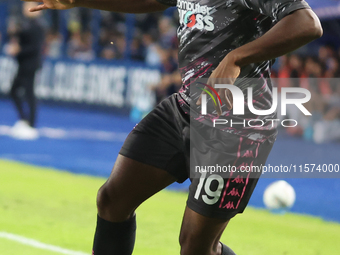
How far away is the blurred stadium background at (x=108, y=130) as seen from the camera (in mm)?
5270

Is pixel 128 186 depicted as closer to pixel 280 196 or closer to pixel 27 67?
pixel 280 196

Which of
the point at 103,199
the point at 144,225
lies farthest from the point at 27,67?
the point at 103,199

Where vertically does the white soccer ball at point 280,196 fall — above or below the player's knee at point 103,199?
below

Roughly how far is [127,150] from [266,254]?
6.87ft

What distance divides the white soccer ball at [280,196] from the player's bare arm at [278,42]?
3.74m

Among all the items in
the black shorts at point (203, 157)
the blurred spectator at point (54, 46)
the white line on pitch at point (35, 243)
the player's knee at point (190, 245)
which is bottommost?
the blurred spectator at point (54, 46)

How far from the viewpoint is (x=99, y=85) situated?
16.8 metres

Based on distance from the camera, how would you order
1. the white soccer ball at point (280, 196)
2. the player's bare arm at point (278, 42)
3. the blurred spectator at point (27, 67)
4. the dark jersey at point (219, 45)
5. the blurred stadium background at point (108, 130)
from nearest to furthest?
the player's bare arm at point (278, 42), the dark jersey at point (219, 45), the blurred stadium background at point (108, 130), the white soccer ball at point (280, 196), the blurred spectator at point (27, 67)

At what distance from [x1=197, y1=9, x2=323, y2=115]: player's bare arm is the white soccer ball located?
374 cm

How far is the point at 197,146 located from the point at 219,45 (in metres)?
0.56

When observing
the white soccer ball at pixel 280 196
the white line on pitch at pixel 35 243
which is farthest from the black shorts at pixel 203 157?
the white soccer ball at pixel 280 196

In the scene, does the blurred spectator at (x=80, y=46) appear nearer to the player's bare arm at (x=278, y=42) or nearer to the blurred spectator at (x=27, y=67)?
the blurred spectator at (x=27, y=67)

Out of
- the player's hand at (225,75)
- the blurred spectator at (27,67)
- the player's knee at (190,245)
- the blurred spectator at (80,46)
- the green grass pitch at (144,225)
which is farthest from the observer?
the blurred spectator at (80,46)

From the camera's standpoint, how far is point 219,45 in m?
2.89
